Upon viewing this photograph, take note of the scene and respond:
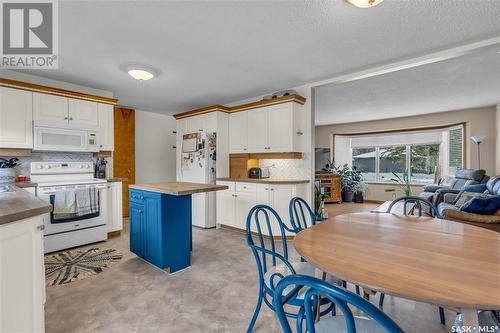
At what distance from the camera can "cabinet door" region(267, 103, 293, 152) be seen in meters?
3.72

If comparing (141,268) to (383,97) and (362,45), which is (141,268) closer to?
(362,45)

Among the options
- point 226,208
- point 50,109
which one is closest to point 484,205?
point 226,208

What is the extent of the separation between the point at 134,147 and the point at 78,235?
2.47 m

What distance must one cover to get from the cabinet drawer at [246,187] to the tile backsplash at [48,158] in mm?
2432

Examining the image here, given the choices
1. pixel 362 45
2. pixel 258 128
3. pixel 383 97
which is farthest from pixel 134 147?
pixel 383 97

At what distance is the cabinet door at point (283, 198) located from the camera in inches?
141

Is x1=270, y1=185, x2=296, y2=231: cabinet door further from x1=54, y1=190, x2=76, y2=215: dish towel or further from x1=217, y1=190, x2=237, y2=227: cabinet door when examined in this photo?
x1=54, y1=190, x2=76, y2=215: dish towel

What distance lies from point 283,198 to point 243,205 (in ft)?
2.44

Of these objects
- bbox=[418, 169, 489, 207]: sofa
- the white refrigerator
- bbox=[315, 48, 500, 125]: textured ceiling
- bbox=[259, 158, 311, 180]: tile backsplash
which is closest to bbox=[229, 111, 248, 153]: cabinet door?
the white refrigerator

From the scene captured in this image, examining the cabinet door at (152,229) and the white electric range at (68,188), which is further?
the white electric range at (68,188)

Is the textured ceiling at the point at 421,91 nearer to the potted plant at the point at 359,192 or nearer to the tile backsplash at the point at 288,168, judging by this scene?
the tile backsplash at the point at 288,168

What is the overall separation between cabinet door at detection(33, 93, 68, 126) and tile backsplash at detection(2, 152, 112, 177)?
0.54m

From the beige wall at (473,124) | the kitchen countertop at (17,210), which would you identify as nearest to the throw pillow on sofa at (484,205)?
the beige wall at (473,124)

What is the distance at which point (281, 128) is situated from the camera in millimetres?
3816
